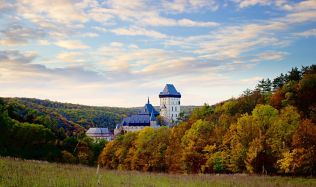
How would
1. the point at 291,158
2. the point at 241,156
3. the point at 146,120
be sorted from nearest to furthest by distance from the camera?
the point at 291,158 < the point at 241,156 < the point at 146,120

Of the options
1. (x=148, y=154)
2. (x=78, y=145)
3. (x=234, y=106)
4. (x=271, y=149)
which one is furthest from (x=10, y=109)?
(x=271, y=149)

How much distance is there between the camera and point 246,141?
47.4 m

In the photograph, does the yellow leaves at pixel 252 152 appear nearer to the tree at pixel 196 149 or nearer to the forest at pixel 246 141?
the forest at pixel 246 141

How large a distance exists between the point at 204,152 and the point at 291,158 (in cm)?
1933

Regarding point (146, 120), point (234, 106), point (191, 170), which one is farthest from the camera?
point (146, 120)

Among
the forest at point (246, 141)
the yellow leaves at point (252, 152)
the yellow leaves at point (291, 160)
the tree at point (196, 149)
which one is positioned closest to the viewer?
the yellow leaves at point (291, 160)

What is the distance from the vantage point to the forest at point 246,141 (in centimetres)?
4319

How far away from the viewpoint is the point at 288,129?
1780 inches

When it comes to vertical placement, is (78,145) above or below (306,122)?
below

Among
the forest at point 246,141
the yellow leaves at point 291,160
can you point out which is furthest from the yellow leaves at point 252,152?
the yellow leaves at point 291,160

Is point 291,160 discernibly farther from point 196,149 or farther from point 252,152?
point 196,149

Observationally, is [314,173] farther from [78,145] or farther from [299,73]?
[78,145]

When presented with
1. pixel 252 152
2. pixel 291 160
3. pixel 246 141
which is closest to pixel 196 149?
pixel 246 141

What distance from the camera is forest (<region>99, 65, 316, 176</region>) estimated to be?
43.2 m
